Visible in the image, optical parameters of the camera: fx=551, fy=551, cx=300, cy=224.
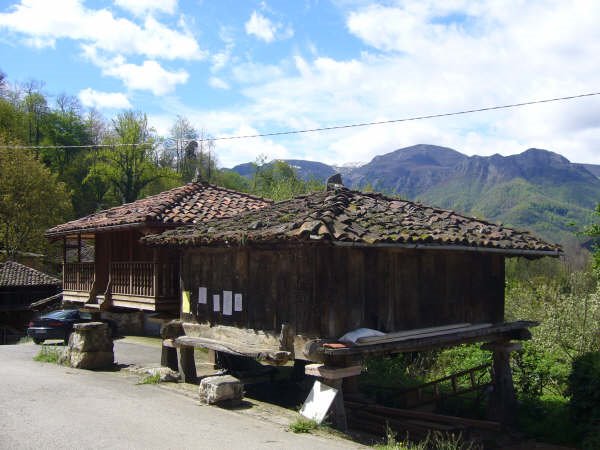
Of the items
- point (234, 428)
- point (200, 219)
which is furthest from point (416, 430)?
point (200, 219)

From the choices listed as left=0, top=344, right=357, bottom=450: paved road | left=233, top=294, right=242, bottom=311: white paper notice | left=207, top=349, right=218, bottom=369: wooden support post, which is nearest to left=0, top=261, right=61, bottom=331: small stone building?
left=207, top=349, right=218, bottom=369: wooden support post

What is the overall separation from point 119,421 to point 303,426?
8.23ft

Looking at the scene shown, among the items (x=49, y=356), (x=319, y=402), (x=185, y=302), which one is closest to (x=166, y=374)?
(x=185, y=302)

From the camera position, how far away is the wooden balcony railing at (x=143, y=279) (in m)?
13.8

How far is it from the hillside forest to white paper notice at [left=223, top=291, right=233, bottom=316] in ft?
20.7

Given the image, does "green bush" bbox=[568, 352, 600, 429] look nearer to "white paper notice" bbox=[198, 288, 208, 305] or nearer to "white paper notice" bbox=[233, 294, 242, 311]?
"white paper notice" bbox=[233, 294, 242, 311]

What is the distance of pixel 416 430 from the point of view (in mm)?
10312

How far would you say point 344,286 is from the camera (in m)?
8.34

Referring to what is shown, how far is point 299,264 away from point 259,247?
34.8 inches

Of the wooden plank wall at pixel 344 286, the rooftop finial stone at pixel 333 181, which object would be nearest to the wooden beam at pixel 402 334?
the wooden plank wall at pixel 344 286

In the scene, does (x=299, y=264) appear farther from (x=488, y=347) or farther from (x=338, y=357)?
(x=488, y=347)

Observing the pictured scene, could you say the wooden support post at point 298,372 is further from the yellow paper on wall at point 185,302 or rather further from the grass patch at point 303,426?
the grass patch at point 303,426

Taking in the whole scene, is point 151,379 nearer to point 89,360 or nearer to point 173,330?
point 173,330

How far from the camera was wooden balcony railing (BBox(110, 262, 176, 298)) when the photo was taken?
13750 mm
